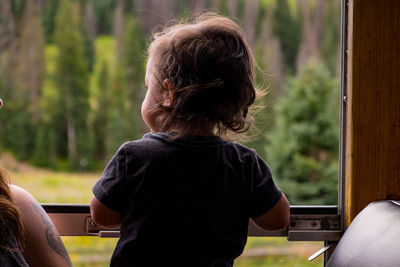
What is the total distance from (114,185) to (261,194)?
41cm

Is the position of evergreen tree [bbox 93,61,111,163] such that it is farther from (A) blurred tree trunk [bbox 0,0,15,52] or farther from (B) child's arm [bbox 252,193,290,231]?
(B) child's arm [bbox 252,193,290,231]

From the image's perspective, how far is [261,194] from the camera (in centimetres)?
145

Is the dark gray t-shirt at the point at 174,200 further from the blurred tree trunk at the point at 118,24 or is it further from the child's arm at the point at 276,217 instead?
the blurred tree trunk at the point at 118,24

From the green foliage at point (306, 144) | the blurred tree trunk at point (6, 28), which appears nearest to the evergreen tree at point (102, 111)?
the blurred tree trunk at point (6, 28)

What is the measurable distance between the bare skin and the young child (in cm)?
16

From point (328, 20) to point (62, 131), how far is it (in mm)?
1052

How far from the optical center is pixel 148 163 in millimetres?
1353

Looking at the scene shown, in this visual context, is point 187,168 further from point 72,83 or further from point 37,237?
point 72,83

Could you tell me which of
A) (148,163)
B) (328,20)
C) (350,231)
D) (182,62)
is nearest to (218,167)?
(148,163)

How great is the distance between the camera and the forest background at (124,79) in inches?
71.1

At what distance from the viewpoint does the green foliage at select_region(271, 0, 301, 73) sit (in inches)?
76.1

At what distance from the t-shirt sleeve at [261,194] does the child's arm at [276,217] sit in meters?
0.02

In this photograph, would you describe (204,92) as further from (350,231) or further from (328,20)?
(328,20)

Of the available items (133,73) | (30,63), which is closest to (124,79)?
(133,73)
